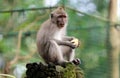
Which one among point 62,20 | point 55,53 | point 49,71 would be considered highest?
point 62,20

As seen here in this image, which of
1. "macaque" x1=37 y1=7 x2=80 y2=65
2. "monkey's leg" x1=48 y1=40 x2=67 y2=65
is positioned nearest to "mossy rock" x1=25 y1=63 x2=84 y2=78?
"macaque" x1=37 y1=7 x2=80 y2=65

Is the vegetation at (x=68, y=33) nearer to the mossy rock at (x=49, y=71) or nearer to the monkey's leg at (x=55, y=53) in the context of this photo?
the monkey's leg at (x=55, y=53)

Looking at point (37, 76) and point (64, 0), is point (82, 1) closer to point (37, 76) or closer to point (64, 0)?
point (64, 0)

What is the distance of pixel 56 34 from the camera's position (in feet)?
20.1

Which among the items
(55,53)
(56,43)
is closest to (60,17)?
(56,43)

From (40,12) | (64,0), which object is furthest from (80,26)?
(40,12)

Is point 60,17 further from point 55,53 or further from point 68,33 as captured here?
point 68,33

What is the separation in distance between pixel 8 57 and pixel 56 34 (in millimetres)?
4587

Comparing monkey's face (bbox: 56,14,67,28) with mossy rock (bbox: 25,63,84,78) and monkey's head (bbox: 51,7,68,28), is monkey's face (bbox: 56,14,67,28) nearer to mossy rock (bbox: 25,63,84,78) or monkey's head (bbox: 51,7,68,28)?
monkey's head (bbox: 51,7,68,28)

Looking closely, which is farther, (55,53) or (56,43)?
(56,43)

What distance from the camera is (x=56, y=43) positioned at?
19.0ft

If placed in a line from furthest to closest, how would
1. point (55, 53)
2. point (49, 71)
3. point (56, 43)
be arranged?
point (56, 43) < point (55, 53) < point (49, 71)

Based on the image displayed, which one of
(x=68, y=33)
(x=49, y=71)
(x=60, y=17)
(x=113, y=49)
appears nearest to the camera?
(x=49, y=71)

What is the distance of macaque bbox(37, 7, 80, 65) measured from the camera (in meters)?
5.63
